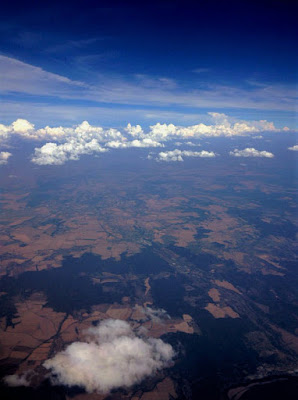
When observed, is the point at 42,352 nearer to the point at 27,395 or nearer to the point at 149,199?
the point at 27,395

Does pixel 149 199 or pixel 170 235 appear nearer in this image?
pixel 170 235

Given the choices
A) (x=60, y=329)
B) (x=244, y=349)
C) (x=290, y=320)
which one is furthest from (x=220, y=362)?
(x=60, y=329)

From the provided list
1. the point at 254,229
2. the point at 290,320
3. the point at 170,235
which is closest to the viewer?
the point at 290,320

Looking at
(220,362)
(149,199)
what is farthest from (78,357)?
(149,199)

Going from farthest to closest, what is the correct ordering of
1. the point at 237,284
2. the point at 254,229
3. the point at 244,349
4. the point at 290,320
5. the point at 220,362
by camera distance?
the point at 254,229, the point at 237,284, the point at 290,320, the point at 244,349, the point at 220,362

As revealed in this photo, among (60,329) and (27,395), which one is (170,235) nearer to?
(60,329)

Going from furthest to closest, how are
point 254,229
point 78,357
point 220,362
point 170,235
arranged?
1. point 254,229
2. point 170,235
3. point 220,362
4. point 78,357

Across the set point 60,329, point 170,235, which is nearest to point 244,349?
point 60,329

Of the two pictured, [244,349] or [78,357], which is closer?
[78,357]

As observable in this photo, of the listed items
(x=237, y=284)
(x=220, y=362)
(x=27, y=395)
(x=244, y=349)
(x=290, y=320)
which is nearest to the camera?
(x=27, y=395)
